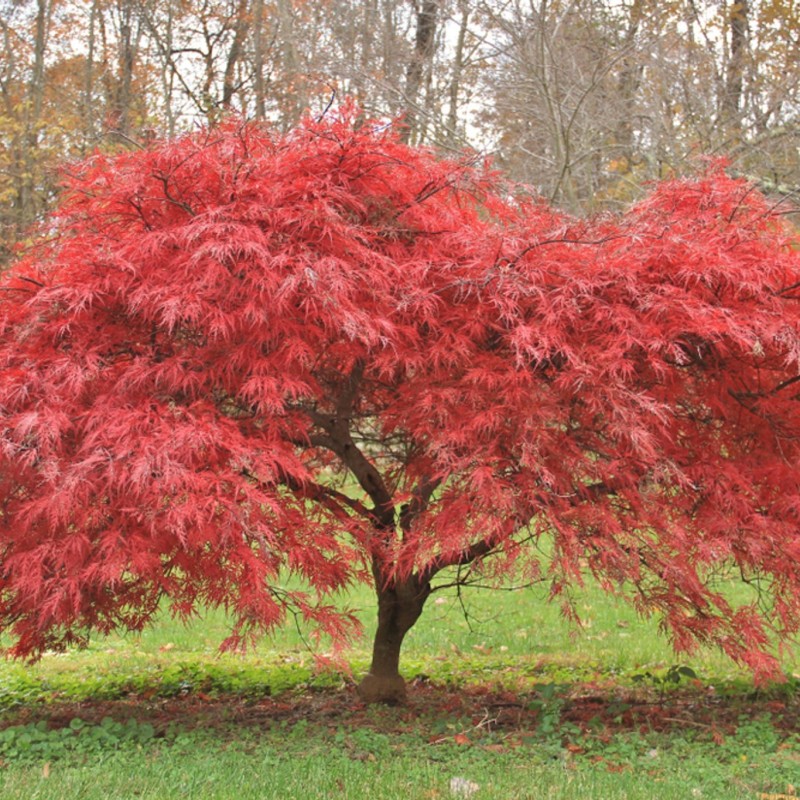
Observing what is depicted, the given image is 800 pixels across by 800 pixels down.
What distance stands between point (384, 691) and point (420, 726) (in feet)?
2.10

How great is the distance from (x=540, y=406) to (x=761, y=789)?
1899mm

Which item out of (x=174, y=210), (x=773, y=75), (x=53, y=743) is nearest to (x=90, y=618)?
(x=53, y=743)

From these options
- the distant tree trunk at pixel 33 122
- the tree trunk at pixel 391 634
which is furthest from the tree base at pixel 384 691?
the distant tree trunk at pixel 33 122

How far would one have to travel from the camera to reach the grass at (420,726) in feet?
12.9

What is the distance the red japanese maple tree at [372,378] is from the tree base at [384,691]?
1.38 meters

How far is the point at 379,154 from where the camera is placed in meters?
4.39

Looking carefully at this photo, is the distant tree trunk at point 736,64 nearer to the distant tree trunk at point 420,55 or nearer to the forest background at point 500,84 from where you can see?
the forest background at point 500,84

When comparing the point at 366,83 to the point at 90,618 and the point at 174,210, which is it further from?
the point at 90,618

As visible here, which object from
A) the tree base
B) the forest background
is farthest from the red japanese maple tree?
the forest background

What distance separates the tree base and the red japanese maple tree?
1376 millimetres

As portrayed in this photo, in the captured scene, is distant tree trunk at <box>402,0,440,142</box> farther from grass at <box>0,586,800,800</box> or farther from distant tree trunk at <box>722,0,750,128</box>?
grass at <box>0,586,800,800</box>

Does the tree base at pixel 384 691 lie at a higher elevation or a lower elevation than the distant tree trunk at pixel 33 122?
lower

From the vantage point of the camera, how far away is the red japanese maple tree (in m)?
3.83

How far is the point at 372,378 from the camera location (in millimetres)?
4820
